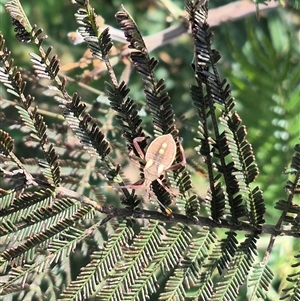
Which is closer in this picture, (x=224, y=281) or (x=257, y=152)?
(x=224, y=281)

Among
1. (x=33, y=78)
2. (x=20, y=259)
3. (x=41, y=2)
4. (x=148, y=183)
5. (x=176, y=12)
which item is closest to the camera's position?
(x=20, y=259)

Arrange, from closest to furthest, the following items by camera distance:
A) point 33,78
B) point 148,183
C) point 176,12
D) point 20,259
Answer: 1. point 20,259
2. point 148,183
3. point 33,78
4. point 176,12

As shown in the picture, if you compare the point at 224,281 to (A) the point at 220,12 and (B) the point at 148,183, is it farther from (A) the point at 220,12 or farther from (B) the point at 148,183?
(A) the point at 220,12

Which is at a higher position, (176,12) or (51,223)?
(176,12)

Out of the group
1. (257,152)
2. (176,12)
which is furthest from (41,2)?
(257,152)

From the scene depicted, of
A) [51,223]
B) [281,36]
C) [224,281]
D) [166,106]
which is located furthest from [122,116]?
[281,36]

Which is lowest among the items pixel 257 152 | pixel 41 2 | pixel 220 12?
pixel 257 152

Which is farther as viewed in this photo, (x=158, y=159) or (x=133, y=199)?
(x=158, y=159)
